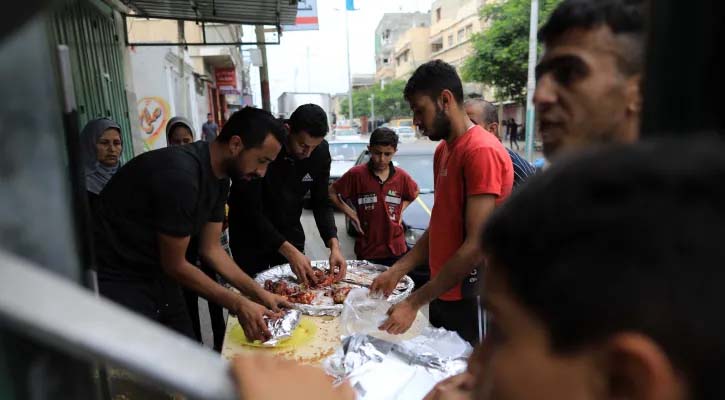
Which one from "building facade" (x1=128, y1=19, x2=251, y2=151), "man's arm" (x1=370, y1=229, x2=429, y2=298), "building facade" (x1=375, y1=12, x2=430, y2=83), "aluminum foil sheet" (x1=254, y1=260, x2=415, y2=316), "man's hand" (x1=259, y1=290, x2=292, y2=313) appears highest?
"building facade" (x1=375, y1=12, x2=430, y2=83)

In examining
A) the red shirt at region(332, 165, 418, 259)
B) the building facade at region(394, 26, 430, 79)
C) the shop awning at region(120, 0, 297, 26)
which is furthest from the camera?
the building facade at region(394, 26, 430, 79)

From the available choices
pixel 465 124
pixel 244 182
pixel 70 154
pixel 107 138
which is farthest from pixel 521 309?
pixel 107 138

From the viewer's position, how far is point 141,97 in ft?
30.7

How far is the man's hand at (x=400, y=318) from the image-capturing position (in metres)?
1.94

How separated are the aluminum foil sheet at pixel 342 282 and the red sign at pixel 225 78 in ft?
68.4

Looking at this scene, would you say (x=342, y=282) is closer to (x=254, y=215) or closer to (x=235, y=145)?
(x=254, y=215)

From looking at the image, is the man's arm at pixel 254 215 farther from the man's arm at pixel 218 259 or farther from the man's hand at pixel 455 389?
the man's hand at pixel 455 389

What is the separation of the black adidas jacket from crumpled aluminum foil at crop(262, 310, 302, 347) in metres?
0.88

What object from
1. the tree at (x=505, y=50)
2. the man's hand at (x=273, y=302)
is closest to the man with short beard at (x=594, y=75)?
the man's hand at (x=273, y=302)

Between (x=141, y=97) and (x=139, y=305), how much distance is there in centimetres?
834

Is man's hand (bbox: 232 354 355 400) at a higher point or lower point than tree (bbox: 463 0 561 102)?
lower

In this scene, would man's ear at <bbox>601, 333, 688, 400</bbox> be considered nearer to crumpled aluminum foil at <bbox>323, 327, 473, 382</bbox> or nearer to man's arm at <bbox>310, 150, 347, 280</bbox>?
crumpled aluminum foil at <bbox>323, 327, 473, 382</bbox>

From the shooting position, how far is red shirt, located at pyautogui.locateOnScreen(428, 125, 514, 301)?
1.97m

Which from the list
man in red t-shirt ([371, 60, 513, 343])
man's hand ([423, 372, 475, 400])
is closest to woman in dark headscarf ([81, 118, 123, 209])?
man in red t-shirt ([371, 60, 513, 343])
